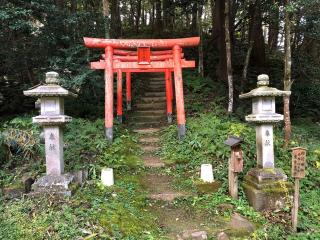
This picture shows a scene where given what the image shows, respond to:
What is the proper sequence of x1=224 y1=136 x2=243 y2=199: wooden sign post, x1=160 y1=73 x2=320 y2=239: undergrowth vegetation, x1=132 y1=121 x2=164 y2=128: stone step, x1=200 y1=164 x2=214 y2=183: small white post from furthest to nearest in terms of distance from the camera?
x1=132 y1=121 x2=164 y2=128: stone step, x1=200 y1=164 x2=214 y2=183: small white post, x1=224 y1=136 x2=243 y2=199: wooden sign post, x1=160 y1=73 x2=320 y2=239: undergrowth vegetation

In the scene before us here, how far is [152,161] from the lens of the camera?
27.2 ft

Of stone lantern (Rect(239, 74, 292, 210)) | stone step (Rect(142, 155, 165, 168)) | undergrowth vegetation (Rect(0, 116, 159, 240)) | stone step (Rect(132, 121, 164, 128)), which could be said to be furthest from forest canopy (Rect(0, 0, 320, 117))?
stone step (Rect(142, 155, 165, 168))

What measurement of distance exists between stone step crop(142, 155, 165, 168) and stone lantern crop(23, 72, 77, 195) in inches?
93.9

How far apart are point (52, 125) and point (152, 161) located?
3028mm

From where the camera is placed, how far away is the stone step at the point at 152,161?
8.05 metres

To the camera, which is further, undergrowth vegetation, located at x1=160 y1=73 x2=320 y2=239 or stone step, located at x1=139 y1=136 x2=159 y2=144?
stone step, located at x1=139 y1=136 x2=159 y2=144

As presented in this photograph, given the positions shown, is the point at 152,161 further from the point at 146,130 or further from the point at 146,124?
the point at 146,124

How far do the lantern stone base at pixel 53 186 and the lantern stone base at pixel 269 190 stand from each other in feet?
11.4

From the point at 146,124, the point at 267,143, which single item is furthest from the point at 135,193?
the point at 146,124

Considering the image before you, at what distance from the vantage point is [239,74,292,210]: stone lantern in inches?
239

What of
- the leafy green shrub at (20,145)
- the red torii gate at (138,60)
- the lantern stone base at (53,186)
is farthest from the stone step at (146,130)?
the lantern stone base at (53,186)

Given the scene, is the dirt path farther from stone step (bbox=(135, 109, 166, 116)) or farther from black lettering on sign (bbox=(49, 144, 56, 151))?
black lettering on sign (bbox=(49, 144, 56, 151))

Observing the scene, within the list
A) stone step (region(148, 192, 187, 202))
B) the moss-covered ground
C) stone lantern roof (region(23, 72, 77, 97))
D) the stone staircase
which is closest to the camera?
the moss-covered ground

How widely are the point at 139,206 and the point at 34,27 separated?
6214 mm
